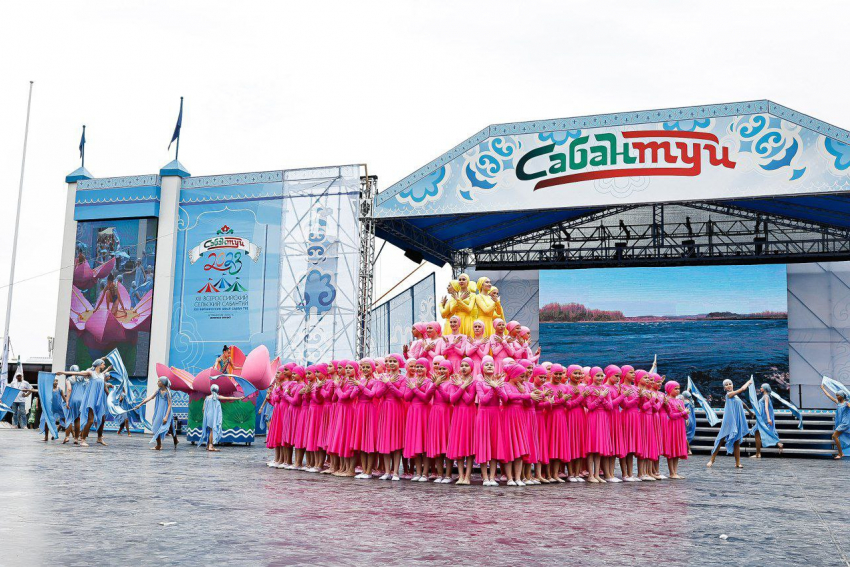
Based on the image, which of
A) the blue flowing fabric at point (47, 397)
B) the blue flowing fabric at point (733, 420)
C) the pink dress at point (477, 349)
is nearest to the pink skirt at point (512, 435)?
the pink dress at point (477, 349)

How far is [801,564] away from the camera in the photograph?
462 centimetres

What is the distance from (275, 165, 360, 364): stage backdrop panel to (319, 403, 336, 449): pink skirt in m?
7.40

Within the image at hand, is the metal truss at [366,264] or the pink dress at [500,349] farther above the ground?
the metal truss at [366,264]

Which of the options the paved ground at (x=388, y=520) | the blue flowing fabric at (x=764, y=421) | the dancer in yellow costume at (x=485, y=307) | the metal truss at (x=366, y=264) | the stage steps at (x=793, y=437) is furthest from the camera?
the metal truss at (x=366, y=264)

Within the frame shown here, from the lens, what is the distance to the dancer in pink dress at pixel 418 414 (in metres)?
9.53

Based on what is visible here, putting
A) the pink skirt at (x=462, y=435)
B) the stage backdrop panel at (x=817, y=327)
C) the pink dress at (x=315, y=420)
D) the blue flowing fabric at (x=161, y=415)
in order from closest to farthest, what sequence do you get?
the pink skirt at (x=462, y=435) < the pink dress at (x=315, y=420) < the blue flowing fabric at (x=161, y=415) < the stage backdrop panel at (x=817, y=327)

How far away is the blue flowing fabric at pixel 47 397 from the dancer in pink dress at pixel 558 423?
9804 millimetres

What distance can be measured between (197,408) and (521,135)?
8.53 meters

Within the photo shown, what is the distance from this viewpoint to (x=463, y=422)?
926 centimetres

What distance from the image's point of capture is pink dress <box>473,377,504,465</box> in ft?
29.8

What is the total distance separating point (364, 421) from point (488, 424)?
5.60 feet

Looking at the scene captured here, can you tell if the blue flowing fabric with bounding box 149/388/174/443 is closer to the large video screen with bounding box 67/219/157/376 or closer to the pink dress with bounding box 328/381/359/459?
the pink dress with bounding box 328/381/359/459

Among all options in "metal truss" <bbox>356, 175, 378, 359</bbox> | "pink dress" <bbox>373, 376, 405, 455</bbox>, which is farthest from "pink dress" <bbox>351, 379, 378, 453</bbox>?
"metal truss" <bbox>356, 175, 378, 359</bbox>

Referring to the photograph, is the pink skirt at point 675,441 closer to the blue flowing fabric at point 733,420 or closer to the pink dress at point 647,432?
the pink dress at point 647,432
